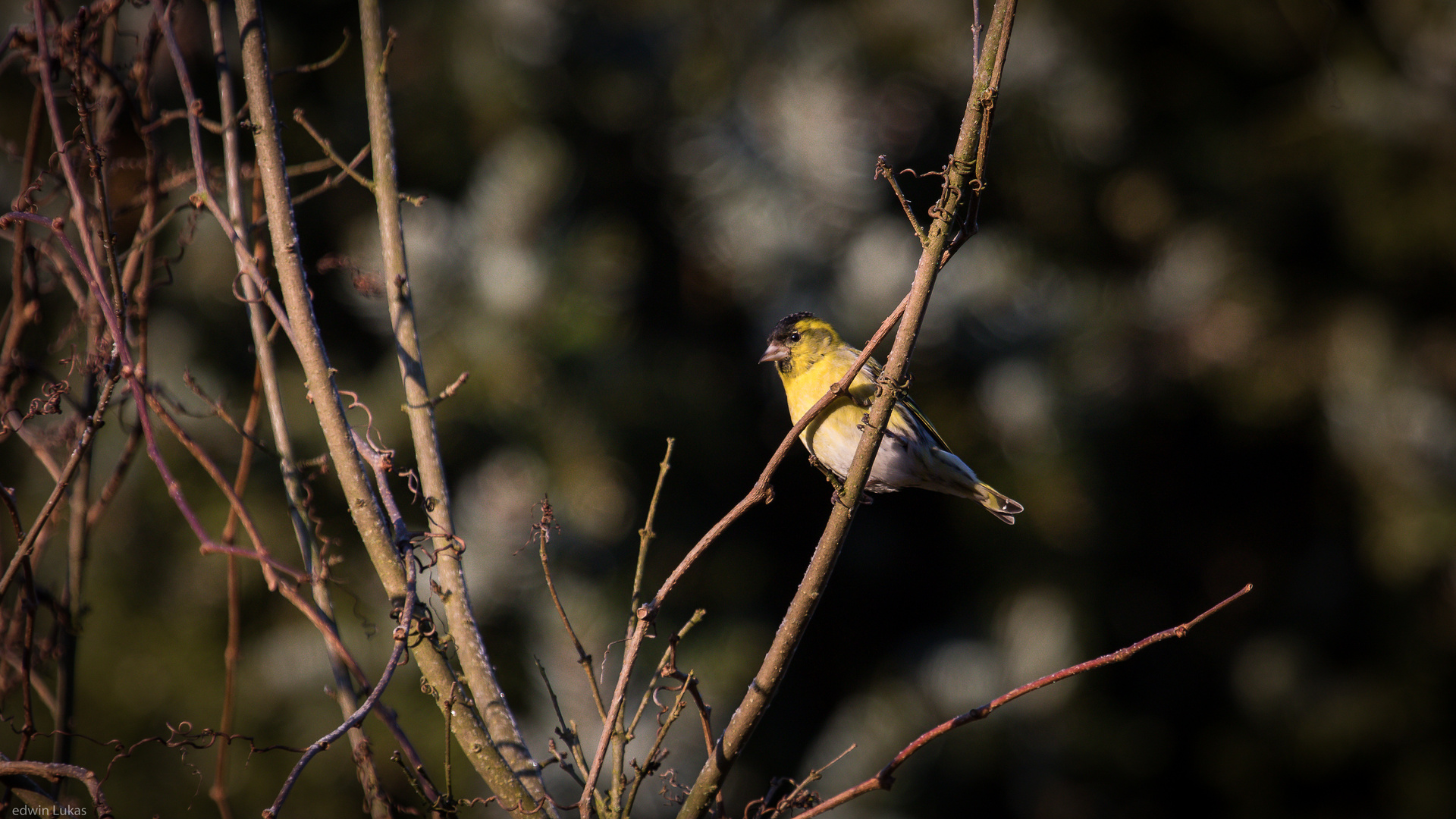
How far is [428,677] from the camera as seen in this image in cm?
100

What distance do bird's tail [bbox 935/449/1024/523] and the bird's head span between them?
0.39 m

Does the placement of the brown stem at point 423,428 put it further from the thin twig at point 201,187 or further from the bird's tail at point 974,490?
the bird's tail at point 974,490

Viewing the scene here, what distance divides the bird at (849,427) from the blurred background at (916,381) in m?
1.50

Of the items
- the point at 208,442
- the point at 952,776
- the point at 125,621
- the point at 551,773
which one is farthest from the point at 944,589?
the point at 125,621

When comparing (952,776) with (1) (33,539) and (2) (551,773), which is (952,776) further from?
(1) (33,539)

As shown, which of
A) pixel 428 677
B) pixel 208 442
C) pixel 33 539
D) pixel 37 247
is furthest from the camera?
pixel 208 442

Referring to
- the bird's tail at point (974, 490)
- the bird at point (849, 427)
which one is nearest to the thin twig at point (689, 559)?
the bird at point (849, 427)

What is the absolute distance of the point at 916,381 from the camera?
3838 millimetres

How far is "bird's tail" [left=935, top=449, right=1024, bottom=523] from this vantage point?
2.26m

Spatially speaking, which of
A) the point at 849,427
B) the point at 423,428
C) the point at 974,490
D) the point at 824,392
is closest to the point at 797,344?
the point at 824,392

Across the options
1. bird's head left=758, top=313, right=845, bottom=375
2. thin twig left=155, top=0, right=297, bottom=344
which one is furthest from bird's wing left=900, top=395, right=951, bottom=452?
thin twig left=155, top=0, right=297, bottom=344

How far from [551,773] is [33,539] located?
263cm

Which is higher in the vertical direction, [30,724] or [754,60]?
[754,60]

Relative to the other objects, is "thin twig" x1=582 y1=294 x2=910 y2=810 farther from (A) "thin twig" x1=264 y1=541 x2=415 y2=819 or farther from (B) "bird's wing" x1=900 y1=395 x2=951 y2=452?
(B) "bird's wing" x1=900 y1=395 x2=951 y2=452
